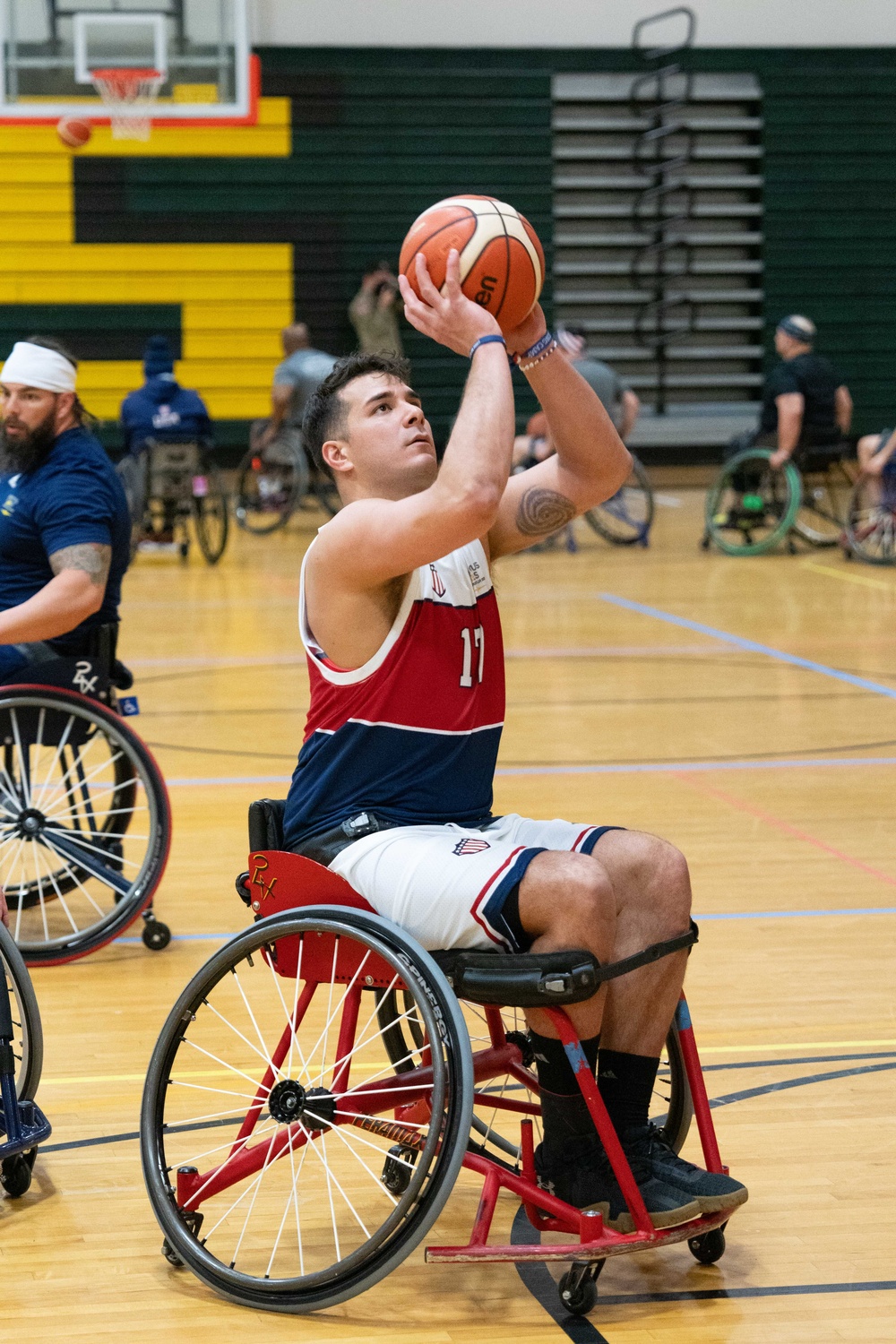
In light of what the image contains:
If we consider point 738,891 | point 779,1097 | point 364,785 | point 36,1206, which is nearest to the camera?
point 364,785

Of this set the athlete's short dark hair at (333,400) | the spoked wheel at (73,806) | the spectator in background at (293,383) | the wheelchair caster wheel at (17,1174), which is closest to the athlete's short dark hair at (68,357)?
the spoked wheel at (73,806)

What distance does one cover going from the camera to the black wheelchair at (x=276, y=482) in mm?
13531

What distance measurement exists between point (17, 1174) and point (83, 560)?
5.28 feet

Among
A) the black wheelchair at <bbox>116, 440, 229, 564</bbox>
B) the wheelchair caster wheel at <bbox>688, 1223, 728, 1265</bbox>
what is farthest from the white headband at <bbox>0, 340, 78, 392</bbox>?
the black wheelchair at <bbox>116, 440, 229, 564</bbox>

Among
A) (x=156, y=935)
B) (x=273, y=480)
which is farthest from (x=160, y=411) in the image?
(x=156, y=935)

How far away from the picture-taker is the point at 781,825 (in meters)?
5.26

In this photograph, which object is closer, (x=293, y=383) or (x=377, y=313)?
(x=293, y=383)

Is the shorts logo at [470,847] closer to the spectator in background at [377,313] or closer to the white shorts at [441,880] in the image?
the white shorts at [441,880]

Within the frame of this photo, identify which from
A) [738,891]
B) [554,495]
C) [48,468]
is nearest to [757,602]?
[738,891]

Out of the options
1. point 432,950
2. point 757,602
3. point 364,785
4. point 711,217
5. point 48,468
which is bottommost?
point 757,602

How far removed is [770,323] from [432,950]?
15446 mm

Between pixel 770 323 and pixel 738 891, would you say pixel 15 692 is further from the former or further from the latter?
pixel 770 323

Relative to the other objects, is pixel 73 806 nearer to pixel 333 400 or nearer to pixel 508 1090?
pixel 508 1090

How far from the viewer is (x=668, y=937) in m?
2.48
